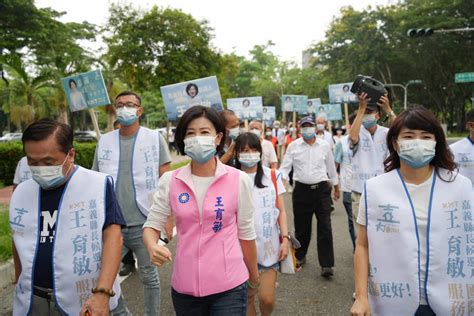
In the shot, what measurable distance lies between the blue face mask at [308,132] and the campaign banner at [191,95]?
1.94 m

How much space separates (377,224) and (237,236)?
0.69 m

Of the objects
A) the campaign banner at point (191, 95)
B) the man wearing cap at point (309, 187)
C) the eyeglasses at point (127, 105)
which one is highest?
the campaign banner at point (191, 95)

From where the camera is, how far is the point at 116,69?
21.9 meters

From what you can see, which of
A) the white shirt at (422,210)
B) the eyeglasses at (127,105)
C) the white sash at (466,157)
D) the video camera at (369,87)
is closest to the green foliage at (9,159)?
the eyeglasses at (127,105)

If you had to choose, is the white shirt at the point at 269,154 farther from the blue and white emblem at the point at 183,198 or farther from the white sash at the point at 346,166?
the blue and white emblem at the point at 183,198

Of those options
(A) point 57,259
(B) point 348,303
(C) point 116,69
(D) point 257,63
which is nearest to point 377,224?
(A) point 57,259

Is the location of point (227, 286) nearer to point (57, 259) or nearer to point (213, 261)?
point (213, 261)

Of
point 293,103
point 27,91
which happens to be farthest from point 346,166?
point 27,91

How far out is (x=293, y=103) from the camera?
51.2 ft

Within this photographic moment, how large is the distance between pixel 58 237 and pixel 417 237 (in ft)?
5.31

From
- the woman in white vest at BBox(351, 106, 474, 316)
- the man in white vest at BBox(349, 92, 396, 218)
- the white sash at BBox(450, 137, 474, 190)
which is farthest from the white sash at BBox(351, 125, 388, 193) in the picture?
the woman in white vest at BBox(351, 106, 474, 316)

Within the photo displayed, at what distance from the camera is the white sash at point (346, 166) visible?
5277mm

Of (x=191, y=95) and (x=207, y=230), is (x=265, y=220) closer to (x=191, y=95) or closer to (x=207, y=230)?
(x=207, y=230)

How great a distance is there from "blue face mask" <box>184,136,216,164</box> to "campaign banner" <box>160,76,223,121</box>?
180 inches
